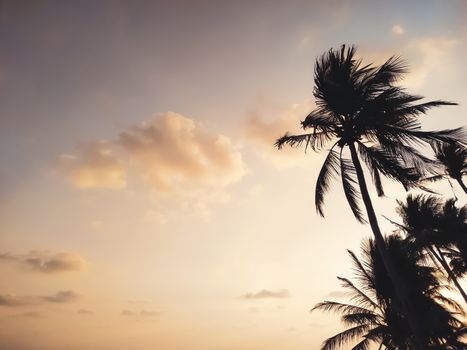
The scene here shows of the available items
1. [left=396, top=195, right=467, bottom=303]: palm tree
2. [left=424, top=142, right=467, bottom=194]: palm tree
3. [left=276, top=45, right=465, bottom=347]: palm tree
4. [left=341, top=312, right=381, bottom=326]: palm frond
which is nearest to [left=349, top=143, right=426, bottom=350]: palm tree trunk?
[left=276, top=45, right=465, bottom=347]: palm tree

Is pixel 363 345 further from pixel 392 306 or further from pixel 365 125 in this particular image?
pixel 365 125

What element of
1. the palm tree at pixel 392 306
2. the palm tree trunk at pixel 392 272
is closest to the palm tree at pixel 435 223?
the palm tree at pixel 392 306

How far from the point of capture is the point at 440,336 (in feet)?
42.9

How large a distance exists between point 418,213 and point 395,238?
14.0ft

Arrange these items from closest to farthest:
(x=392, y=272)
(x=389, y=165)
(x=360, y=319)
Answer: (x=392, y=272) → (x=389, y=165) → (x=360, y=319)

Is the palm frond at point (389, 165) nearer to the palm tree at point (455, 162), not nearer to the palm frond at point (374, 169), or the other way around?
the palm frond at point (374, 169)

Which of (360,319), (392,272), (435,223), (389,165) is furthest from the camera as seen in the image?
(435,223)

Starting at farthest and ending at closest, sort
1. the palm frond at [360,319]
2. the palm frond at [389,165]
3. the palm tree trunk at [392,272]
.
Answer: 1. the palm frond at [360,319]
2. the palm frond at [389,165]
3. the palm tree trunk at [392,272]

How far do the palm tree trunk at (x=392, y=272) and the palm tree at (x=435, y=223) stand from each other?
8.94 m

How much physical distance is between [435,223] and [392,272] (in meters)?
12.7

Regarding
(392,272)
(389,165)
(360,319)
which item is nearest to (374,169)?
(389,165)

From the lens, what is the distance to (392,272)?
29.4 ft

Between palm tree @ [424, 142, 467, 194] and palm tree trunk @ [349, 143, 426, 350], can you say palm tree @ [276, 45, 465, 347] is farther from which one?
palm tree @ [424, 142, 467, 194]

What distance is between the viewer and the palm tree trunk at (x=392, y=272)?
820cm
